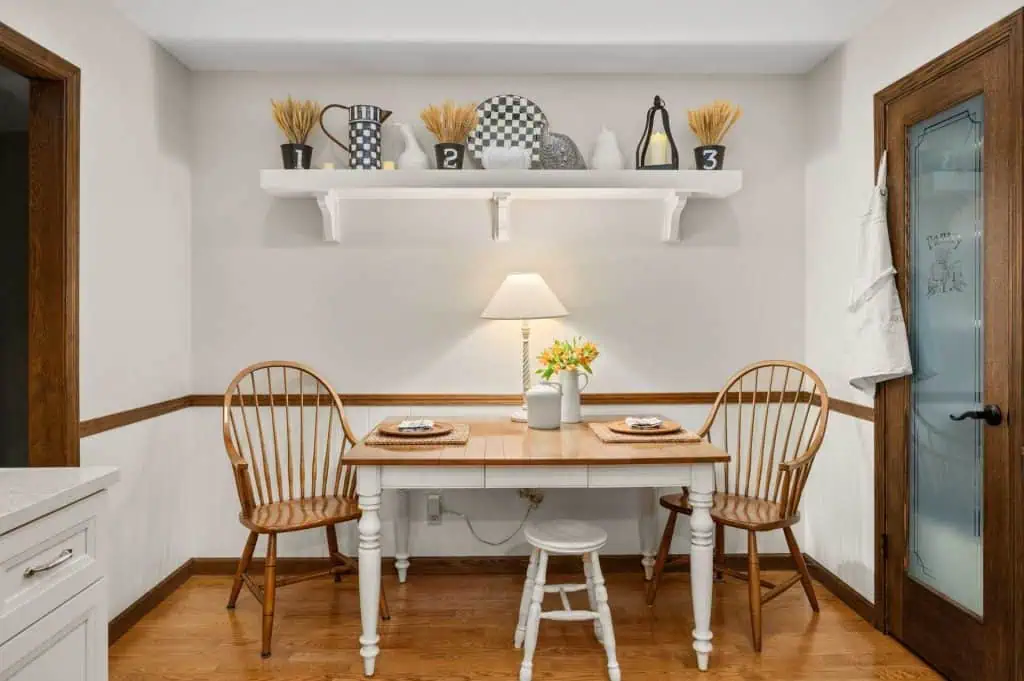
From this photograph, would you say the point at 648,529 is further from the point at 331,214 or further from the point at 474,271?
the point at 331,214

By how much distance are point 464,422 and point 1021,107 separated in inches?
88.3

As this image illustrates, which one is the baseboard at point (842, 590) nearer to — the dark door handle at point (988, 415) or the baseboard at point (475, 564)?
the baseboard at point (475, 564)

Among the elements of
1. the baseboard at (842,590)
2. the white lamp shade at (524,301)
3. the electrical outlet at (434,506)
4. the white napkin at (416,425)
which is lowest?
the baseboard at (842,590)

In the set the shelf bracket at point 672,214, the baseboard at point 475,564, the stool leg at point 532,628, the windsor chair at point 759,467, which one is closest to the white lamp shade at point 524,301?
the shelf bracket at point 672,214

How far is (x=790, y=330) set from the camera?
10.6 ft

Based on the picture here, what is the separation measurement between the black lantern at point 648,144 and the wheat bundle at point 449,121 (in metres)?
0.78

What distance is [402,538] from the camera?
3133mm

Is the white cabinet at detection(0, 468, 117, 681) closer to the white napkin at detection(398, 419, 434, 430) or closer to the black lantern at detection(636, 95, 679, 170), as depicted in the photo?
the white napkin at detection(398, 419, 434, 430)

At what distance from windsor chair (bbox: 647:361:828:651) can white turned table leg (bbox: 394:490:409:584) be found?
3.68ft

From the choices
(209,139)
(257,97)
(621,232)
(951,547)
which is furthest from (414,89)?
(951,547)

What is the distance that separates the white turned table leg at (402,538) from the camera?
3109mm

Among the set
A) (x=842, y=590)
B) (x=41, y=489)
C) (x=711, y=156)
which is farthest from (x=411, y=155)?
(x=842, y=590)

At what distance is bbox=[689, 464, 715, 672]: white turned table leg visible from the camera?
2279mm

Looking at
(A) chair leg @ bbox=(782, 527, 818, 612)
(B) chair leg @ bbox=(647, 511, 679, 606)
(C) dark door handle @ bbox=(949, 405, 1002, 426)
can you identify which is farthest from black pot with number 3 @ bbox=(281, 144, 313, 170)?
(C) dark door handle @ bbox=(949, 405, 1002, 426)
